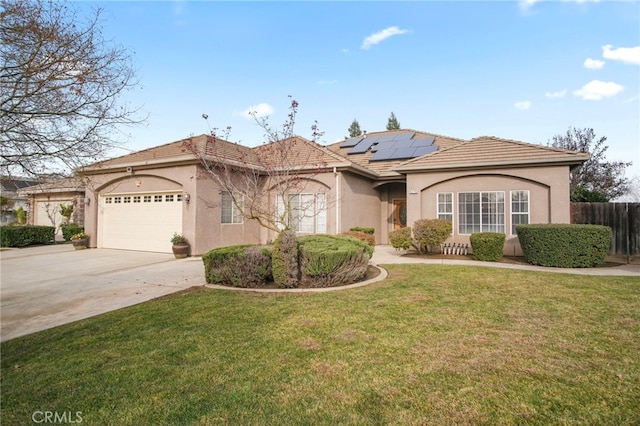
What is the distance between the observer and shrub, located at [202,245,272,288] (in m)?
7.39

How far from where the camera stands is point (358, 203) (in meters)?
15.5

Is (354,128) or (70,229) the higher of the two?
(354,128)

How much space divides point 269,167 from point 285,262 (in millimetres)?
4575

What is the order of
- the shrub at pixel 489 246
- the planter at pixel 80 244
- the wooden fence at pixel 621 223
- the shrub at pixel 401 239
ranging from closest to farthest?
the shrub at pixel 489 246, the wooden fence at pixel 621 223, the shrub at pixel 401 239, the planter at pixel 80 244

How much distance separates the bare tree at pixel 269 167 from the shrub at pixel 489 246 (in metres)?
6.39

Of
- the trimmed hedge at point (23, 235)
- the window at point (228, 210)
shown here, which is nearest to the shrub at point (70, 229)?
the trimmed hedge at point (23, 235)

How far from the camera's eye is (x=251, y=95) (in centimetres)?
1149

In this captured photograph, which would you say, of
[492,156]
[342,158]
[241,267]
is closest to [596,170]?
[492,156]

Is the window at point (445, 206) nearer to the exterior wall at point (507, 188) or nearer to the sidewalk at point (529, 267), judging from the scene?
the exterior wall at point (507, 188)

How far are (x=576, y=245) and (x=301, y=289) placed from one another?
28.0ft

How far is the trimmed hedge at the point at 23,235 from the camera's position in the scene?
16.7 metres

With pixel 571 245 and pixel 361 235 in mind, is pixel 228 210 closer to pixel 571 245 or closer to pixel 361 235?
pixel 361 235

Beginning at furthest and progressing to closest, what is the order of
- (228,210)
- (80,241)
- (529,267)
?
1. (80,241)
2. (228,210)
3. (529,267)

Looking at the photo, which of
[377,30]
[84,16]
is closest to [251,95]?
[377,30]
